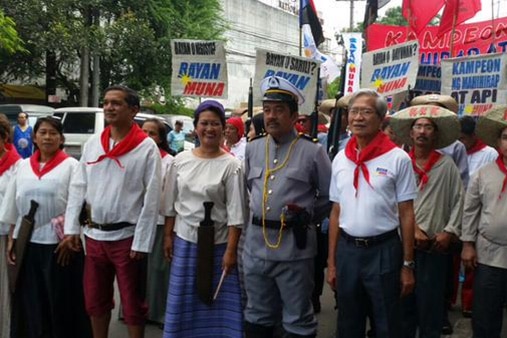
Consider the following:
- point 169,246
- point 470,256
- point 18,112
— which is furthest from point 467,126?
point 18,112

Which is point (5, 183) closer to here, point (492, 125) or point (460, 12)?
point (492, 125)

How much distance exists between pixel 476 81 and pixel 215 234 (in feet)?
11.7

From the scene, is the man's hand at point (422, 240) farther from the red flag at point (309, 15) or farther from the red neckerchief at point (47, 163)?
the red flag at point (309, 15)

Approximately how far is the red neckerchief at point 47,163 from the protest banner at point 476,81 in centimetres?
403

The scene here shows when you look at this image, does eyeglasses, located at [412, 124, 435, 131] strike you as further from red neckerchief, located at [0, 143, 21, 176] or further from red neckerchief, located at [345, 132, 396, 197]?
red neckerchief, located at [0, 143, 21, 176]

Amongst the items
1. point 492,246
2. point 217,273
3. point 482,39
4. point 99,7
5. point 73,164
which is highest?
point 99,7

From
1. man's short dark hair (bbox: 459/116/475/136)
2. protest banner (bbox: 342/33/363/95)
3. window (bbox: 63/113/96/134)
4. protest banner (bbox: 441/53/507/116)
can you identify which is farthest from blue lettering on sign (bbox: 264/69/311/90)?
window (bbox: 63/113/96/134)

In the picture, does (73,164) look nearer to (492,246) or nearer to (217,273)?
(217,273)

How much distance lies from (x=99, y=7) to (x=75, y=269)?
793 inches

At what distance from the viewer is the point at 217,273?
165 inches

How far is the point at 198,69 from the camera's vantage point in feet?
24.6

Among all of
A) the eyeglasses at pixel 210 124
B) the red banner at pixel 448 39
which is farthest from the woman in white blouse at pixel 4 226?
the red banner at pixel 448 39

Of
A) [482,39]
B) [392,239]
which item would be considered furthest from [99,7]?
[392,239]

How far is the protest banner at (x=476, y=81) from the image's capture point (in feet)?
20.3
